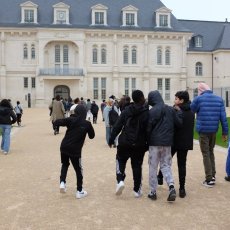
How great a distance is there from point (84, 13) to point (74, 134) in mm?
48652

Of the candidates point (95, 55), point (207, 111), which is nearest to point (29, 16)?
point (95, 55)

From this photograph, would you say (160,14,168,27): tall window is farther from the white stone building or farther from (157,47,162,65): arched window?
(157,47,162,65): arched window

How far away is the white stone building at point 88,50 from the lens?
171ft

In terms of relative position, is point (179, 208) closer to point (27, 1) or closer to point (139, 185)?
point (139, 185)

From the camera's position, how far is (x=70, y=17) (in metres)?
53.6

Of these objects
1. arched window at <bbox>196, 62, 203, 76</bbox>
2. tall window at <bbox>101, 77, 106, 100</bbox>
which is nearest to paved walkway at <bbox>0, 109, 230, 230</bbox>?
tall window at <bbox>101, 77, 106, 100</bbox>

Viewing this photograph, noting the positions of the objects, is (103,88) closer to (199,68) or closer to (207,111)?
(199,68)

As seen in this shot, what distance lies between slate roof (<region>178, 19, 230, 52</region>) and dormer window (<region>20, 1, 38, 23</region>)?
21.3 meters

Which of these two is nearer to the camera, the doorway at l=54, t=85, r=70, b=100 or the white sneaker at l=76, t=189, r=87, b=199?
the white sneaker at l=76, t=189, r=87, b=199

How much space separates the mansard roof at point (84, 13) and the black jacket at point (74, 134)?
151 ft

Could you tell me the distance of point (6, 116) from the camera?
46.4ft

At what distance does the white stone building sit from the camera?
52188 mm

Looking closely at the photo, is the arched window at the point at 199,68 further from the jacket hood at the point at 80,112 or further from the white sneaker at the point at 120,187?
the white sneaker at the point at 120,187

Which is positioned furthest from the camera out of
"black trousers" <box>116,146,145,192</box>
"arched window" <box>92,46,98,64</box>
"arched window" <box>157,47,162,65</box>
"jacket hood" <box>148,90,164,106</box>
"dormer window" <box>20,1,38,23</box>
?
"arched window" <box>157,47,162,65</box>
